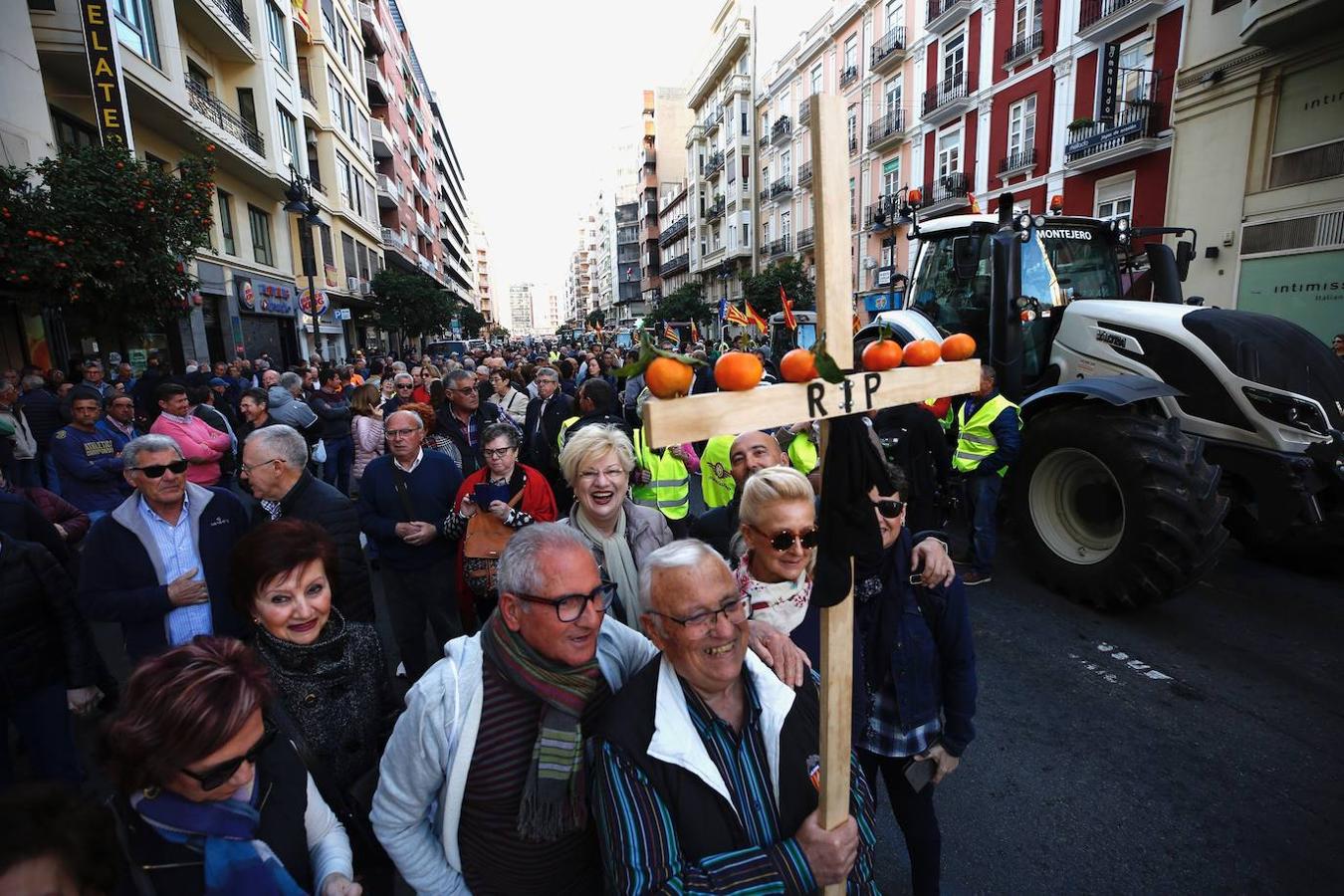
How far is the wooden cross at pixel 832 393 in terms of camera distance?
1.31 meters

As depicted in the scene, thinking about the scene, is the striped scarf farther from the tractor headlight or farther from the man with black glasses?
the tractor headlight

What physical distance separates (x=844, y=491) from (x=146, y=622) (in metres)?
2.96

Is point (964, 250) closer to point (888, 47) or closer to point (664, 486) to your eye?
point (664, 486)

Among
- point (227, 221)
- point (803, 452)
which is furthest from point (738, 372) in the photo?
point (227, 221)

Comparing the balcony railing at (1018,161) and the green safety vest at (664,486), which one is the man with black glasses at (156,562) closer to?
the green safety vest at (664,486)

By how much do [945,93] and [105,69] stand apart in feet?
77.2

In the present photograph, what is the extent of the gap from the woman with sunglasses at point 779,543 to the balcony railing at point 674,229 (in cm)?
5410

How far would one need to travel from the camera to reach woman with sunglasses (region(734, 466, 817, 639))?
2086 millimetres

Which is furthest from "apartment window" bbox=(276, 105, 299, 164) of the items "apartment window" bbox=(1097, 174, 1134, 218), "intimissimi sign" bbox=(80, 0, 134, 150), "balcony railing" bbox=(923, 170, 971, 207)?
"apartment window" bbox=(1097, 174, 1134, 218)

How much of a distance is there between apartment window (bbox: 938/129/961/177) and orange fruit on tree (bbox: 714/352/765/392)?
2558cm

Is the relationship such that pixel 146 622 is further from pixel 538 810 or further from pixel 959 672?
pixel 959 672

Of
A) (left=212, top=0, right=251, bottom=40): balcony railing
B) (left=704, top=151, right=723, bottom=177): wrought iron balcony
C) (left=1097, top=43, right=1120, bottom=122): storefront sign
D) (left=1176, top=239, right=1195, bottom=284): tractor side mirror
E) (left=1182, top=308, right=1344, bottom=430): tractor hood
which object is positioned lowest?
(left=1182, top=308, right=1344, bottom=430): tractor hood

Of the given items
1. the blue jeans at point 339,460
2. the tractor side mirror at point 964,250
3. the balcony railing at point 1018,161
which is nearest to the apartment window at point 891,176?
the balcony railing at point 1018,161

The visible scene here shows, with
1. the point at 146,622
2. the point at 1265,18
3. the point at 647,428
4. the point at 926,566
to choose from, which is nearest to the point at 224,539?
the point at 146,622
